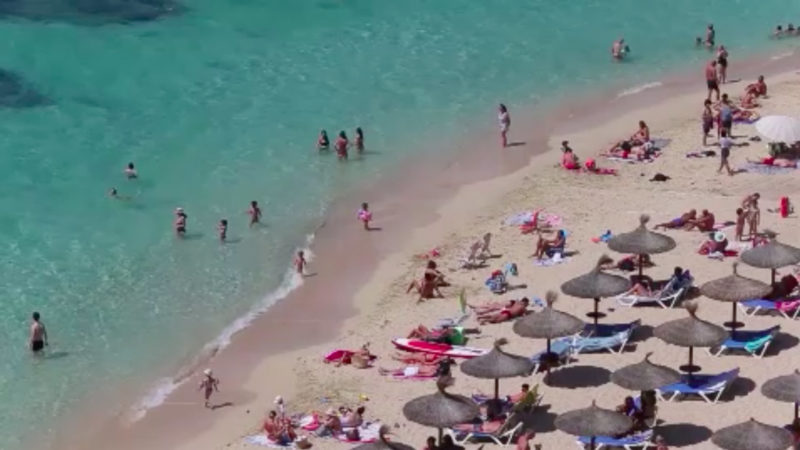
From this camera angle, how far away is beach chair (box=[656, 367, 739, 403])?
26.4 meters

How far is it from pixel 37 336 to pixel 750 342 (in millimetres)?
14161

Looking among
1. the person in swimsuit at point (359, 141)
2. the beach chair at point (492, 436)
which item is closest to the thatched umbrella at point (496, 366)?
the beach chair at point (492, 436)

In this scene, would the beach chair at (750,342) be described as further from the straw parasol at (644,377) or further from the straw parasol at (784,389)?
the straw parasol at (784,389)

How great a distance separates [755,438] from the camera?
22938 mm

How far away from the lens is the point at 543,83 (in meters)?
49.3

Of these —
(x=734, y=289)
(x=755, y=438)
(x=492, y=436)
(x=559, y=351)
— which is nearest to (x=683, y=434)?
(x=755, y=438)

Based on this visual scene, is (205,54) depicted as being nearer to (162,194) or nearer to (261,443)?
(162,194)

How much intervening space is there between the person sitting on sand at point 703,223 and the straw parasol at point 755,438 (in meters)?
10.8

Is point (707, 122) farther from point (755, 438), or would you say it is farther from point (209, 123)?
point (755, 438)

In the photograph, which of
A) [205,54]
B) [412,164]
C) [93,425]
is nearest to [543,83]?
[412,164]

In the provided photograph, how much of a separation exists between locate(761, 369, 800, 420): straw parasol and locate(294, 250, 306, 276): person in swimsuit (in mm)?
12923

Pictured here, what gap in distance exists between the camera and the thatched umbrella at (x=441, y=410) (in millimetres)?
24453

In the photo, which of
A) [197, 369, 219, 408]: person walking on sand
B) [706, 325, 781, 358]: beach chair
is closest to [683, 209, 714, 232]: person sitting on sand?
[706, 325, 781, 358]: beach chair

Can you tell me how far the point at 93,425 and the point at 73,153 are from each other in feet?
54.6
